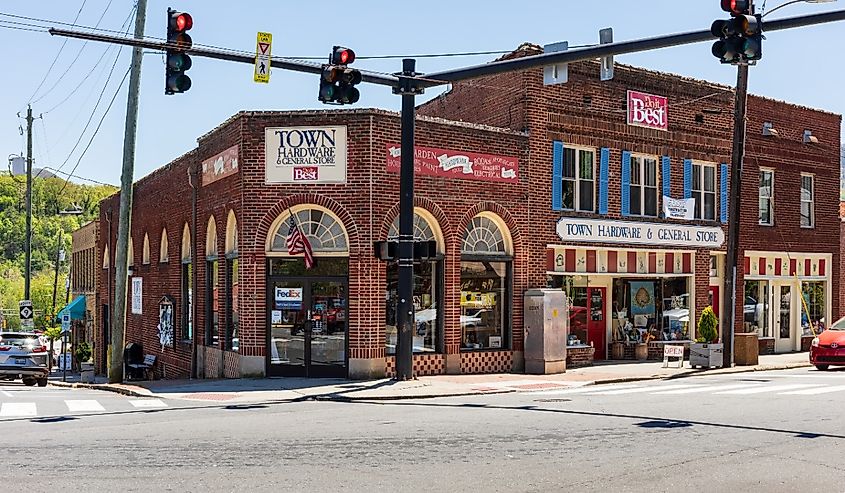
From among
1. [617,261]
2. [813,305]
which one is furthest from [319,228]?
[813,305]

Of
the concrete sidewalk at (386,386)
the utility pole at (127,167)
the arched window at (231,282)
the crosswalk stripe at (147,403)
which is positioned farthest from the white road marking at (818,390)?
the utility pole at (127,167)

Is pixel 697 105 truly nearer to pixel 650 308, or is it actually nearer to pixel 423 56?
pixel 650 308

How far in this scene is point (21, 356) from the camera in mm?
26031

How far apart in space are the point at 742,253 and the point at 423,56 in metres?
14.5

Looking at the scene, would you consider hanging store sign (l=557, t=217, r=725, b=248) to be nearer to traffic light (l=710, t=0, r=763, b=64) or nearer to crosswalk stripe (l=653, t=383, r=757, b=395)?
crosswalk stripe (l=653, t=383, r=757, b=395)

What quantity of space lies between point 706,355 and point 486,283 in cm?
603

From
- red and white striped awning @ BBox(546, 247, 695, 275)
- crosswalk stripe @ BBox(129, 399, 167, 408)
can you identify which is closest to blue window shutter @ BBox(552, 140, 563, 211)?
red and white striped awning @ BBox(546, 247, 695, 275)

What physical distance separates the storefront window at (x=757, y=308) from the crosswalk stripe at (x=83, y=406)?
1986 cm

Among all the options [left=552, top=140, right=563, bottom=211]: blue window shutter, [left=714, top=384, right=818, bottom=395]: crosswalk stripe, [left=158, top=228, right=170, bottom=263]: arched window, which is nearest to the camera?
[left=714, top=384, right=818, bottom=395]: crosswalk stripe

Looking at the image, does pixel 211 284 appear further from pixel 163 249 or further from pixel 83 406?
pixel 83 406

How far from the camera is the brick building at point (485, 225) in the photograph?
2106 centimetres

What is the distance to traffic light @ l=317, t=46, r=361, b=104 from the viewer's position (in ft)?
52.7

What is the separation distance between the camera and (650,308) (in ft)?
88.4

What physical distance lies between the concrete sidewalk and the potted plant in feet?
0.97
